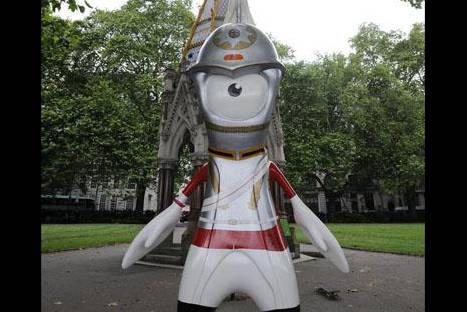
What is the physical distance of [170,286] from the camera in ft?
22.7

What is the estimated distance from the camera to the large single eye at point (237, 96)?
3326 millimetres

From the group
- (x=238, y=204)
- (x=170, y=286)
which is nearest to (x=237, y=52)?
(x=238, y=204)

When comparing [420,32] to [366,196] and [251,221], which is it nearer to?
[366,196]

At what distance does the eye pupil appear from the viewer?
11.0ft

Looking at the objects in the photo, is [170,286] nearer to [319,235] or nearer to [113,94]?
[319,235]

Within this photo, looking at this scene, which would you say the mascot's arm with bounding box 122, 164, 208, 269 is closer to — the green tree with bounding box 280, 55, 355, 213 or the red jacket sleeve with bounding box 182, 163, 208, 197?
the red jacket sleeve with bounding box 182, 163, 208, 197

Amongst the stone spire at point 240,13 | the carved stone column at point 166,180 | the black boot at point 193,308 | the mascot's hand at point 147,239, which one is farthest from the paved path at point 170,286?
the stone spire at point 240,13

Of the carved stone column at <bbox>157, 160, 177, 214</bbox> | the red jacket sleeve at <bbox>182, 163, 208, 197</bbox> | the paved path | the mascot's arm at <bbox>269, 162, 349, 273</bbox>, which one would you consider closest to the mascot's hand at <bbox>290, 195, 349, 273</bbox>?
the mascot's arm at <bbox>269, 162, 349, 273</bbox>

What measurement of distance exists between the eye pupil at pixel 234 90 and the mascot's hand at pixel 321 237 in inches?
46.3

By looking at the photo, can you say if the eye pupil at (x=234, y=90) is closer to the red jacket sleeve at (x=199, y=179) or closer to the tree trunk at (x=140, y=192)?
the red jacket sleeve at (x=199, y=179)

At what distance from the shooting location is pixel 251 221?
317cm

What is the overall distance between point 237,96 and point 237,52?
0.42 meters

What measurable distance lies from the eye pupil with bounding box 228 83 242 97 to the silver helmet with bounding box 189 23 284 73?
0.14 meters
